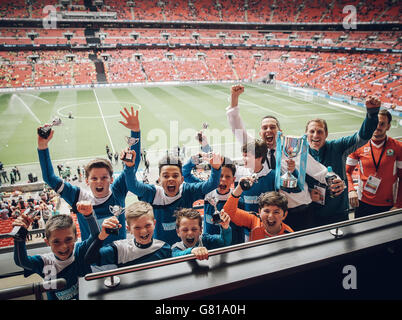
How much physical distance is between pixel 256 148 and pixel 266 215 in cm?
97

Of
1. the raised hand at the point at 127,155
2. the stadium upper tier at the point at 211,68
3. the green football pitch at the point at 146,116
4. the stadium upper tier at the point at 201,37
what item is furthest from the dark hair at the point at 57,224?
the stadium upper tier at the point at 201,37

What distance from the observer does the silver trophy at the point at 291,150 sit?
2.83m

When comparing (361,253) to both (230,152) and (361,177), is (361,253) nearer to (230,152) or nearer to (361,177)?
(361,177)

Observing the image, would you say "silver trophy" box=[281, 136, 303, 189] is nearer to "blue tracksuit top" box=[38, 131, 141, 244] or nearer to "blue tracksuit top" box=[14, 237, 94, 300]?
"blue tracksuit top" box=[38, 131, 141, 244]

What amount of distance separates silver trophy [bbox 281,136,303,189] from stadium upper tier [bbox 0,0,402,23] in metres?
59.8

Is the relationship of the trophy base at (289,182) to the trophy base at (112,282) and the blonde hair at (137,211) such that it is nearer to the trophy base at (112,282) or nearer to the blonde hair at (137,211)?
the blonde hair at (137,211)

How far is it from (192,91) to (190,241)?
36643 millimetres

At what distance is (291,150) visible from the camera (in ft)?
9.44

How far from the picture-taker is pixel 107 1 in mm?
58094

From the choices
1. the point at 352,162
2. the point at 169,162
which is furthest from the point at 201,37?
the point at 169,162

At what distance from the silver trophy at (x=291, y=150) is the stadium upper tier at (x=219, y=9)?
196 ft

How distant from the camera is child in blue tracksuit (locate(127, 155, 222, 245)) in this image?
349 cm

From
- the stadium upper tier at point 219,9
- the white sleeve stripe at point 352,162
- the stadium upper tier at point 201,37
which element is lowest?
the white sleeve stripe at point 352,162
